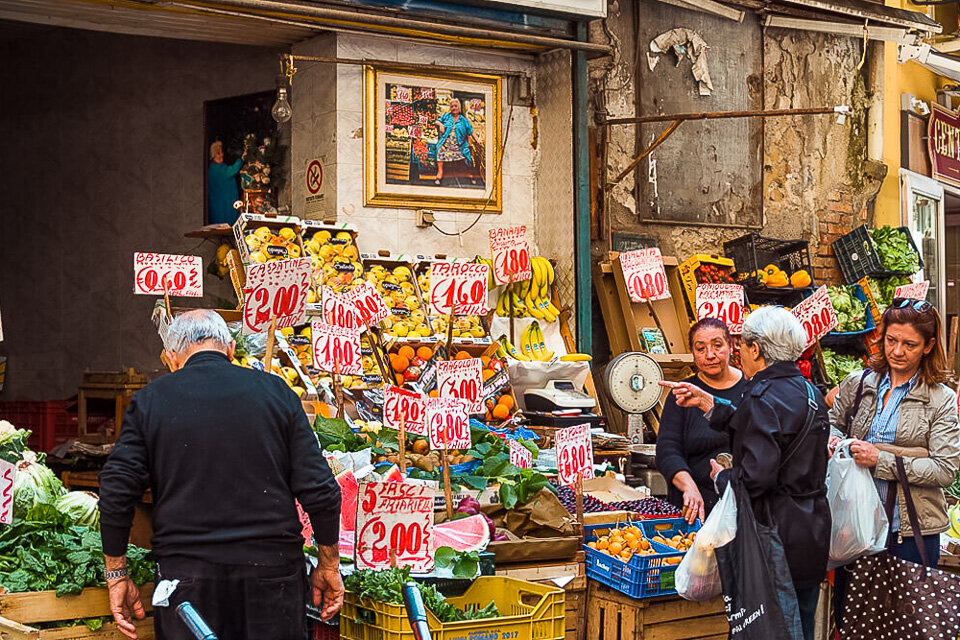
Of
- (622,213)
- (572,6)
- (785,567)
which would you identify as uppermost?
(572,6)

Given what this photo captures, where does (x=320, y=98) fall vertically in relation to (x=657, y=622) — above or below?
above

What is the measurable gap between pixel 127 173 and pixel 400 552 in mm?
8260

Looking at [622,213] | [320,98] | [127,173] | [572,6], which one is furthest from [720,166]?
[127,173]

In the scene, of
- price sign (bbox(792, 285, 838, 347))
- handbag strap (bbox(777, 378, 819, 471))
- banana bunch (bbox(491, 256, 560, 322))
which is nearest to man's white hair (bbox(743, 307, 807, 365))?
handbag strap (bbox(777, 378, 819, 471))

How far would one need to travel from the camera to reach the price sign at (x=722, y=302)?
348 inches

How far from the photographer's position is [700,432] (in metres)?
5.64

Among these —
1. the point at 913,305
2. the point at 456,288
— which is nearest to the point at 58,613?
the point at 456,288

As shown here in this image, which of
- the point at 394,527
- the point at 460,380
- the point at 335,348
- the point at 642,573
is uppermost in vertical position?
the point at 335,348

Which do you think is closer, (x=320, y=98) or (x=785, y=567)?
(x=785, y=567)

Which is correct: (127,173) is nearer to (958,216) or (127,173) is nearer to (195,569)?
(195,569)

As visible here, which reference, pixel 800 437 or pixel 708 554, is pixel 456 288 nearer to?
pixel 708 554

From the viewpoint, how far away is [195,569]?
3812 millimetres

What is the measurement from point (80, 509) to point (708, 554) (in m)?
2.70

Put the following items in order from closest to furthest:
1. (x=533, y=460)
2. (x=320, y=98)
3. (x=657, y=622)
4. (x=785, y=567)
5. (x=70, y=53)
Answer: (x=785, y=567) → (x=657, y=622) → (x=533, y=460) → (x=320, y=98) → (x=70, y=53)
